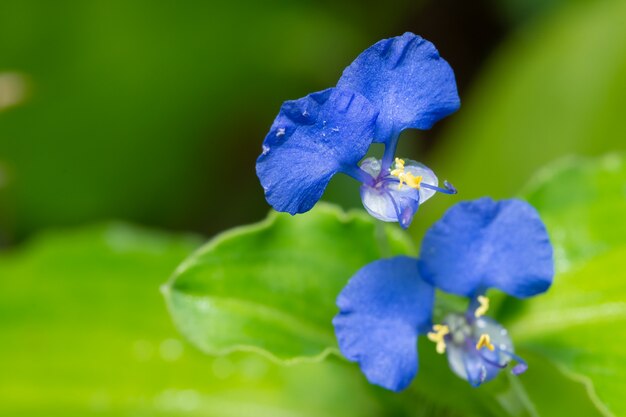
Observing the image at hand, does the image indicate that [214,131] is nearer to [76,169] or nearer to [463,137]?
[76,169]

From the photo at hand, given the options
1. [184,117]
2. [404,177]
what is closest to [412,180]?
[404,177]

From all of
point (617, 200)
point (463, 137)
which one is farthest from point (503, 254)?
point (463, 137)

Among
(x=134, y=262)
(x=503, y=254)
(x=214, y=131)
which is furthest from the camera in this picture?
(x=214, y=131)

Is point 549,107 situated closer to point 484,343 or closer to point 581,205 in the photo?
point 581,205

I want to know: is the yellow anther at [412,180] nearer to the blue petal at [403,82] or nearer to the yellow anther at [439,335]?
the blue petal at [403,82]

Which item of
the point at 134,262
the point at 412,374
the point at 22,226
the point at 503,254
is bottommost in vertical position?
the point at 22,226

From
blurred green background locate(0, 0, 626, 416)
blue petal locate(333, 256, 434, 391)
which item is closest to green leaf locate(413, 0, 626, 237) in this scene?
blurred green background locate(0, 0, 626, 416)

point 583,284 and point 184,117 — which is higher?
point 583,284
